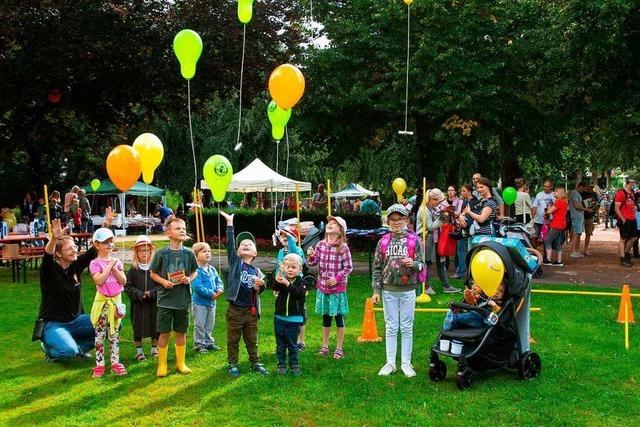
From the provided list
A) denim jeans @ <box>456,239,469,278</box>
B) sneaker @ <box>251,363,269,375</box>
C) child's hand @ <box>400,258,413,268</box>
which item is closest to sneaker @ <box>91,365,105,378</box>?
sneaker @ <box>251,363,269,375</box>

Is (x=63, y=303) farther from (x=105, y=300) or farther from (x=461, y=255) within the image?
(x=461, y=255)

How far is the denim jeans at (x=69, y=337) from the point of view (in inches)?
267

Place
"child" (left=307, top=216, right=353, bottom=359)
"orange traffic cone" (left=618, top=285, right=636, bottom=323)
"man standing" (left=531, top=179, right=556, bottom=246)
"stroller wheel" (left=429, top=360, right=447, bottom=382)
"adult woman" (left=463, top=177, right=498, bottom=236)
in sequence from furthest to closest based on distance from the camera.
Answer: "man standing" (left=531, top=179, right=556, bottom=246) < "adult woman" (left=463, top=177, right=498, bottom=236) < "orange traffic cone" (left=618, top=285, right=636, bottom=323) < "child" (left=307, top=216, right=353, bottom=359) < "stroller wheel" (left=429, top=360, right=447, bottom=382)

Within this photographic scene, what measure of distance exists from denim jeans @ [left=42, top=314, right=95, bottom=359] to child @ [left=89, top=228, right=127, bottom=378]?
481 millimetres

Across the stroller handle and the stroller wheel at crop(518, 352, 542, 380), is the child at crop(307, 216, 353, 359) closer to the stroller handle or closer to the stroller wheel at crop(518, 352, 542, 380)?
the stroller handle

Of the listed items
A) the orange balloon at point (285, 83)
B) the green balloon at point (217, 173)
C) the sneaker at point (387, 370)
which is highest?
the orange balloon at point (285, 83)

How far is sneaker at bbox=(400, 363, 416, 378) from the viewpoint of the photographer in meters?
6.25

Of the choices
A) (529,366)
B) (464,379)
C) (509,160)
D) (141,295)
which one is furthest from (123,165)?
(509,160)

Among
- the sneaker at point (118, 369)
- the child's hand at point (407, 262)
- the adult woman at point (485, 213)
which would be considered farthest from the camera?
the adult woman at point (485, 213)

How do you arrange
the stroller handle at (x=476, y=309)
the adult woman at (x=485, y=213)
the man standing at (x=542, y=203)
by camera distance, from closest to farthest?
the stroller handle at (x=476, y=309), the adult woman at (x=485, y=213), the man standing at (x=542, y=203)

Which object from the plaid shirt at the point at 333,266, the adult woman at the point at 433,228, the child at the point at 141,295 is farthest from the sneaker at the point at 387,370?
the adult woman at the point at 433,228

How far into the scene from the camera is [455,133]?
1495cm

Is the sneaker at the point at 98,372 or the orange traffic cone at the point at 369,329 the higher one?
the orange traffic cone at the point at 369,329

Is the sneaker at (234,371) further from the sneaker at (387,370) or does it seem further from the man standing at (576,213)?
the man standing at (576,213)
